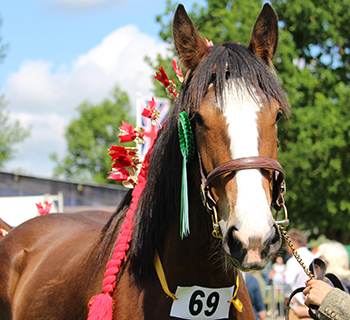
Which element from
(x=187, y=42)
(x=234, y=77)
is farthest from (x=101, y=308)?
(x=187, y=42)

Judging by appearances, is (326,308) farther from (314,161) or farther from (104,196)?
(314,161)

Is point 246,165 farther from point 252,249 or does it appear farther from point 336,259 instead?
point 336,259

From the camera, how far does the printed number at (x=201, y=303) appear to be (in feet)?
6.92

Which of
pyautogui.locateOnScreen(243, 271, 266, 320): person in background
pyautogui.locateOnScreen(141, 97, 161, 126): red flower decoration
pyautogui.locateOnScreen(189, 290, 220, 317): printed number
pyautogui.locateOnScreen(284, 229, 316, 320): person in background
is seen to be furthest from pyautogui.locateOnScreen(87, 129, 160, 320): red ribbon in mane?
pyautogui.locateOnScreen(243, 271, 266, 320): person in background

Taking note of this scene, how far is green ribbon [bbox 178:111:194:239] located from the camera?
2.00 meters

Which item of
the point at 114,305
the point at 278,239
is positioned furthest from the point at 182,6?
the point at 114,305

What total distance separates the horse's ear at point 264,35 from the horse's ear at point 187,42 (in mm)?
281

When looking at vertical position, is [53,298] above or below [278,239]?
below

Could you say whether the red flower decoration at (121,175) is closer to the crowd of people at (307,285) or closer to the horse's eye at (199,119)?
the horse's eye at (199,119)

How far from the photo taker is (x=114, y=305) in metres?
2.20

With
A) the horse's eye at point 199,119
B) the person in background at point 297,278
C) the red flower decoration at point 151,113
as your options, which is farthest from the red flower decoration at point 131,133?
the person in background at point 297,278

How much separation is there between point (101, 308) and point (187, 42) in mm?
1514

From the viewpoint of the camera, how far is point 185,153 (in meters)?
2.02

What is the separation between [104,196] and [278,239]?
9236mm
